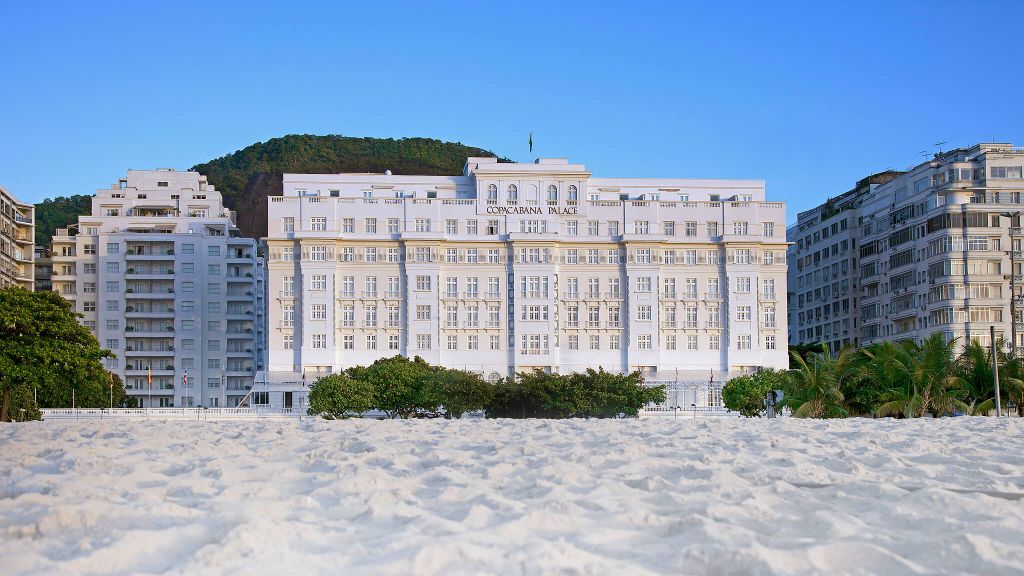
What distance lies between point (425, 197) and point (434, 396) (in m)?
30.2

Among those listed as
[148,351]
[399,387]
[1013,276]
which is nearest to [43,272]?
[148,351]

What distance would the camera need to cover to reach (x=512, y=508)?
13867 mm

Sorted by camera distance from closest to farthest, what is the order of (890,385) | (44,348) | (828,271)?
(890,385) → (44,348) → (828,271)

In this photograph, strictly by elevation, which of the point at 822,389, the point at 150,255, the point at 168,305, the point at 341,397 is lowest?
the point at 341,397

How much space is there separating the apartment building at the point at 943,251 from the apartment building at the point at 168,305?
188 ft

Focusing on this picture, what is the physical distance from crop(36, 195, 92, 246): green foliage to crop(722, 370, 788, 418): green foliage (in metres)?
90.4

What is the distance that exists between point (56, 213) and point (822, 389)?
117227mm

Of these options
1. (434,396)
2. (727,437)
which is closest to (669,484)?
(727,437)

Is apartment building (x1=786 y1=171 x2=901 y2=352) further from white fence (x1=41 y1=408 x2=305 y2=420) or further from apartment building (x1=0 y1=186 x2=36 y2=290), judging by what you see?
apartment building (x1=0 y1=186 x2=36 y2=290)

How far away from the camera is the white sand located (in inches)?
→ 429

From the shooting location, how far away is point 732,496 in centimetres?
1471

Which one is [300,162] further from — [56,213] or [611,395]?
[611,395]

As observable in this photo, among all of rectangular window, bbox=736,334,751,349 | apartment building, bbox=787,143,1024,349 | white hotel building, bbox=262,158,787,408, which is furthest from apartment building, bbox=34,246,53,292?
apartment building, bbox=787,143,1024,349

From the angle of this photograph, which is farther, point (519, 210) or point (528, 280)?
point (519, 210)
